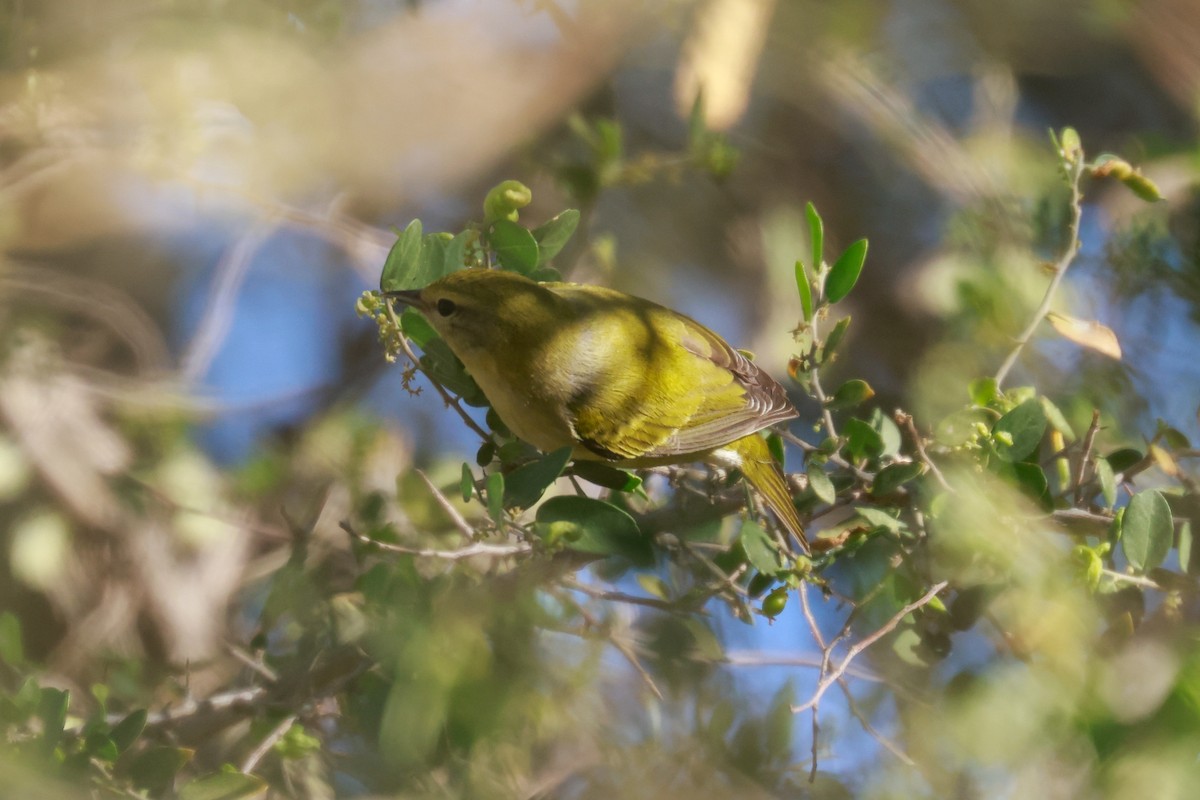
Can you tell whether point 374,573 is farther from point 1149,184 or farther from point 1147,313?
point 1147,313

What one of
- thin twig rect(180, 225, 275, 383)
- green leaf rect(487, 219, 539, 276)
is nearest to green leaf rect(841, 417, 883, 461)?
green leaf rect(487, 219, 539, 276)

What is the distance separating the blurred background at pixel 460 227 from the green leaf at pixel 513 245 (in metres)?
0.41

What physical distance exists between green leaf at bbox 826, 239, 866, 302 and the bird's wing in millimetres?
331

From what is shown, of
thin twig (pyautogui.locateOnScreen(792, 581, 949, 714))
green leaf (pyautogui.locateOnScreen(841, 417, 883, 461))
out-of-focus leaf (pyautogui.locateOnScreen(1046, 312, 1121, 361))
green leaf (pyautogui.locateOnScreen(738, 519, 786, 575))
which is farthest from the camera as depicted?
out-of-focus leaf (pyautogui.locateOnScreen(1046, 312, 1121, 361))

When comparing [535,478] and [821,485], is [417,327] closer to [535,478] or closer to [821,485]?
[535,478]

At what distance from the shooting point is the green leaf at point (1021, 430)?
1.01 meters

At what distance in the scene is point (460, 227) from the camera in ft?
7.91

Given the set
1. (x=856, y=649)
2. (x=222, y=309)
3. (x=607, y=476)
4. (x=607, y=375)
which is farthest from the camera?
(x=222, y=309)

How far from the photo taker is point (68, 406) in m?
2.18

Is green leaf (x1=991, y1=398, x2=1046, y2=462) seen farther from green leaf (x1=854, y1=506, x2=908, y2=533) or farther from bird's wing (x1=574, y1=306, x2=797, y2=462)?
bird's wing (x1=574, y1=306, x2=797, y2=462)

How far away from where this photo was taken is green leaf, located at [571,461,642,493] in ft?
4.04

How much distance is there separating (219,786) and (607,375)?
29.7 inches

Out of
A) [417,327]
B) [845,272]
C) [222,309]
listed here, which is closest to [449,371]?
[417,327]

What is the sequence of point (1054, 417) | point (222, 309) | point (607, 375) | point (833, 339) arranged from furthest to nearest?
point (222, 309), point (607, 375), point (1054, 417), point (833, 339)
